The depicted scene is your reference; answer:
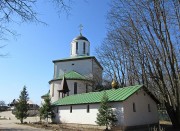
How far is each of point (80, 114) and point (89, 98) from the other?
1.95 metres

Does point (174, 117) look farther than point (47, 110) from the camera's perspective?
No

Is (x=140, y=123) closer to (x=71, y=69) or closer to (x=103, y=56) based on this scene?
(x=103, y=56)

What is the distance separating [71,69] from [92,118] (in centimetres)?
1981

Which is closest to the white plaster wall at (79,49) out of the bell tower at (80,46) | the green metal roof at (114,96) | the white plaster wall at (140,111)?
the bell tower at (80,46)

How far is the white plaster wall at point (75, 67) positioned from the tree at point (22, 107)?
947 cm

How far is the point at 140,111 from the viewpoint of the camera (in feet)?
75.7

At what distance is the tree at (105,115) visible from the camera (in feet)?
67.1

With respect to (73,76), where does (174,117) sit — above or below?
below

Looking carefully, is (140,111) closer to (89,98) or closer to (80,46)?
(89,98)

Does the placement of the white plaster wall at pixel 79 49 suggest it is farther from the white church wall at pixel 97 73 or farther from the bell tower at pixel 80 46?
the white church wall at pixel 97 73

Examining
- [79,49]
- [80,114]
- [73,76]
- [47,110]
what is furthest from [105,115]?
[79,49]

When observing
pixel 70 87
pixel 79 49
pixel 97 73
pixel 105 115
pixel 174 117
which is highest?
pixel 79 49

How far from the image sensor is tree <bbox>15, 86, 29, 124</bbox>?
32.5m

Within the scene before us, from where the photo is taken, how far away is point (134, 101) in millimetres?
22531
